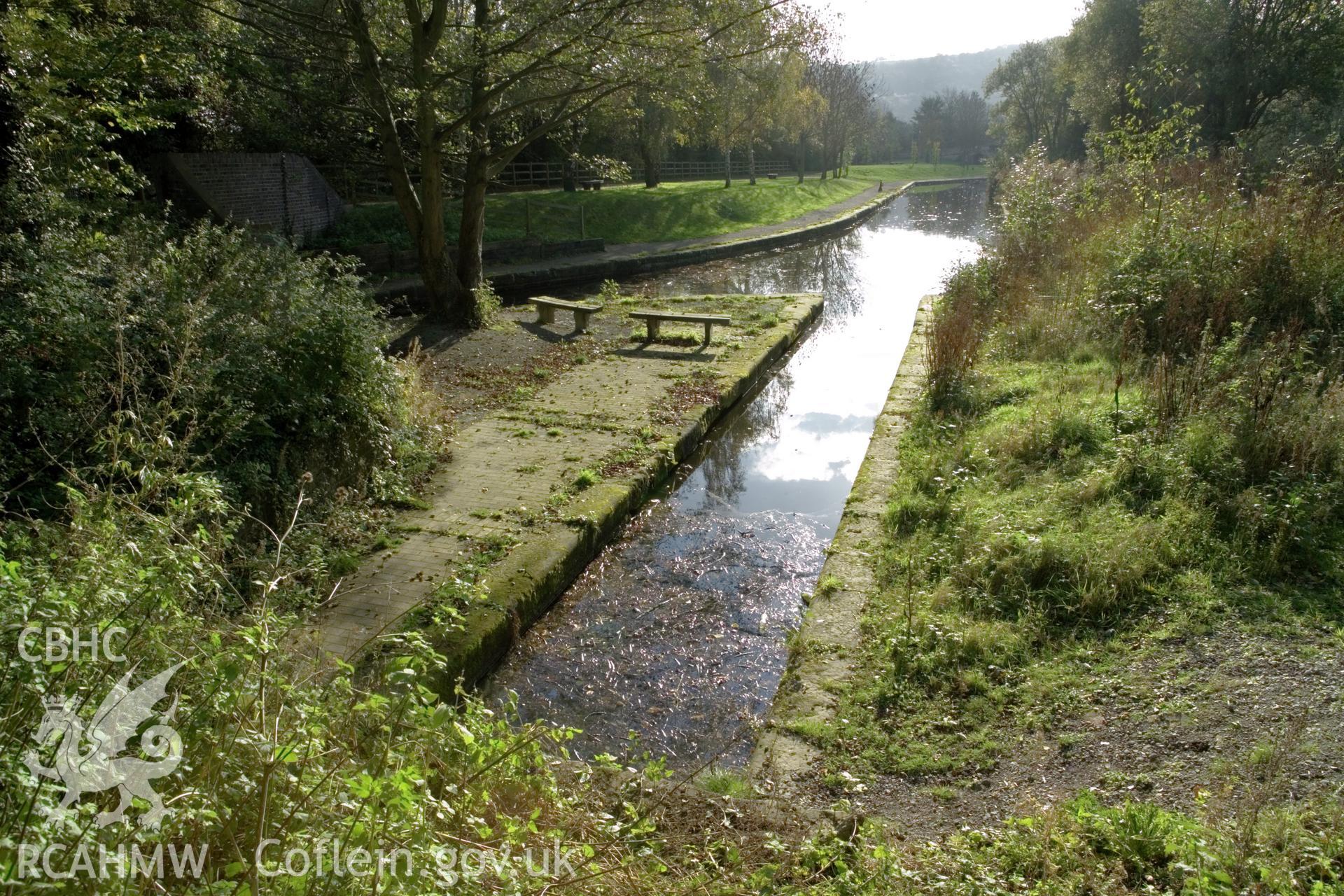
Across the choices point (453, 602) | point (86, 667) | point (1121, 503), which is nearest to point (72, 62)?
point (453, 602)

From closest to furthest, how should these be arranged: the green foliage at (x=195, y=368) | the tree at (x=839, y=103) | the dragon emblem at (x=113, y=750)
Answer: the dragon emblem at (x=113, y=750) < the green foliage at (x=195, y=368) < the tree at (x=839, y=103)

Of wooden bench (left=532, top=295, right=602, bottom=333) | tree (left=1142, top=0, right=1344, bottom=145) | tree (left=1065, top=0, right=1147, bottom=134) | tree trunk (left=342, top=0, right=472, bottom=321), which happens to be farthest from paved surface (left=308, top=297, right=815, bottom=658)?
tree (left=1065, top=0, right=1147, bottom=134)

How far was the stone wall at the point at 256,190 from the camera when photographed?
16.0 meters

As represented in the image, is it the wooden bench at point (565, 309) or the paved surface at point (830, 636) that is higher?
the wooden bench at point (565, 309)

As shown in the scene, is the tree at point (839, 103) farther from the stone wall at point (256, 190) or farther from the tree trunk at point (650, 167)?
the stone wall at point (256, 190)

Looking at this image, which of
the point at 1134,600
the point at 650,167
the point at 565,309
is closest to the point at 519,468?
the point at 1134,600

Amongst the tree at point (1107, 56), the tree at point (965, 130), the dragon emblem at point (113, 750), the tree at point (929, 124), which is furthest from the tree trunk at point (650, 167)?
the tree at point (965, 130)

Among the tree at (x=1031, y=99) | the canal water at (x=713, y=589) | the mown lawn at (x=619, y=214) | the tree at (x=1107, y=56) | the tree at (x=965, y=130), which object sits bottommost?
the canal water at (x=713, y=589)

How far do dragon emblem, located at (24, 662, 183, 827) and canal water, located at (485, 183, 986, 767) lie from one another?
182 centimetres

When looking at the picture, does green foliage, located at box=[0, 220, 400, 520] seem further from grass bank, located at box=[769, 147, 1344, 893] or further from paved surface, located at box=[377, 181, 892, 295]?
paved surface, located at box=[377, 181, 892, 295]

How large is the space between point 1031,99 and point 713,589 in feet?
190

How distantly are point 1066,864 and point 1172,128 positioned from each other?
10729 mm

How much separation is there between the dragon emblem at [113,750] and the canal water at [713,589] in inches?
71.6

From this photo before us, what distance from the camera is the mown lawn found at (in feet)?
63.9
